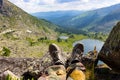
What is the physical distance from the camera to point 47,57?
22.1 metres

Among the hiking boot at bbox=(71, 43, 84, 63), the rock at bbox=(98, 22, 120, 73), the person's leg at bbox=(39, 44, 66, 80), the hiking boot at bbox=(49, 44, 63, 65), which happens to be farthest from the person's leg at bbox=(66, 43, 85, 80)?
the rock at bbox=(98, 22, 120, 73)

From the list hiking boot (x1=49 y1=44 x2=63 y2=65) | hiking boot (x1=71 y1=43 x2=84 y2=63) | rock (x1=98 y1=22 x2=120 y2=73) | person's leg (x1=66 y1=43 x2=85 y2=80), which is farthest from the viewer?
hiking boot (x1=49 y1=44 x2=63 y2=65)

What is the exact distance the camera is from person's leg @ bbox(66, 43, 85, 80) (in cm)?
1513

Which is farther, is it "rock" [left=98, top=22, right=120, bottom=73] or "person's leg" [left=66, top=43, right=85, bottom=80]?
"person's leg" [left=66, top=43, right=85, bottom=80]

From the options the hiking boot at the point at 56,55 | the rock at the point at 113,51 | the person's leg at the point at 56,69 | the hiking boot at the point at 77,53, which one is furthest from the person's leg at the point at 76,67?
the rock at the point at 113,51

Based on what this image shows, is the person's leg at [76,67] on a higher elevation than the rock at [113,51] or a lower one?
lower

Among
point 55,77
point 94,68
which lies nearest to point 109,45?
point 94,68

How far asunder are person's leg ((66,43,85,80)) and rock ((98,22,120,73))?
144cm

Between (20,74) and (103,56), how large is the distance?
6598 millimetres

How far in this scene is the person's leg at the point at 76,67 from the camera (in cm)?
1513

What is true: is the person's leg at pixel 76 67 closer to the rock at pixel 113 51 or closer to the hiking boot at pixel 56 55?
the hiking boot at pixel 56 55

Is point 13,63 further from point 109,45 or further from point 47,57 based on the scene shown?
point 109,45

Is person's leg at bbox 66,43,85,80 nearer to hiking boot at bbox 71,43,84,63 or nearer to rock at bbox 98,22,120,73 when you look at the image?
hiking boot at bbox 71,43,84,63

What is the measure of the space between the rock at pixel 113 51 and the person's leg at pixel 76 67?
144cm
